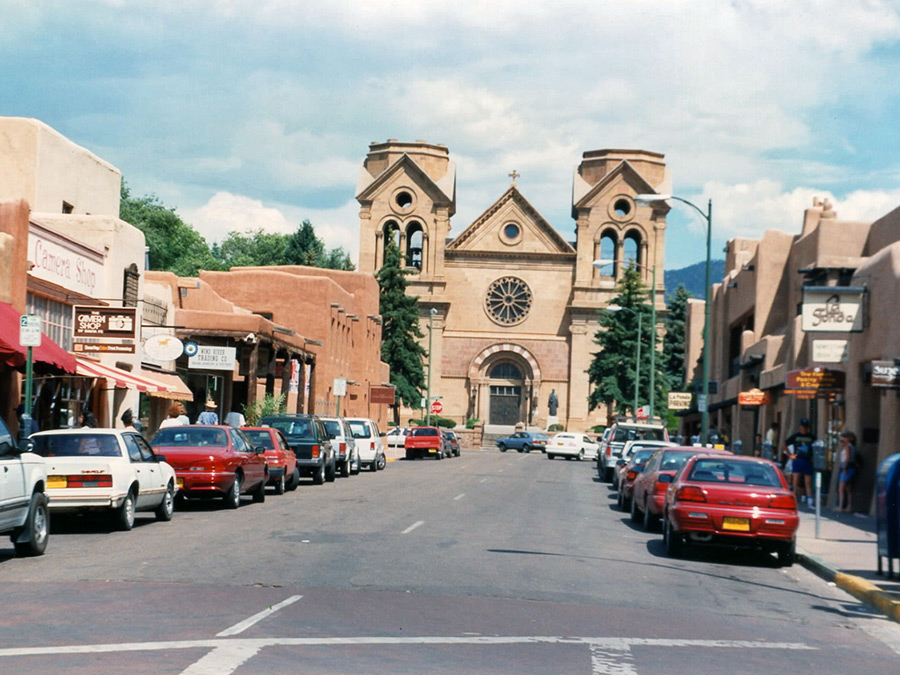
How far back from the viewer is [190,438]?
22.2 metres

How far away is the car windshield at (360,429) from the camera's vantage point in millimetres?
40503

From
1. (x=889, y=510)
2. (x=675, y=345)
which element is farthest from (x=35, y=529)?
(x=675, y=345)

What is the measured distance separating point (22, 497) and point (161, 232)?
7378cm

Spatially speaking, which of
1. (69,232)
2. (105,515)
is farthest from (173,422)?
(105,515)

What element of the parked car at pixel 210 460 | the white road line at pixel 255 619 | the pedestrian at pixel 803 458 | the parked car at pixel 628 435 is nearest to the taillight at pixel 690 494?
the white road line at pixel 255 619

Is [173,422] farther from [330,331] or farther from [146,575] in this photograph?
[330,331]

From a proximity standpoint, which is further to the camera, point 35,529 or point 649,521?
point 649,521

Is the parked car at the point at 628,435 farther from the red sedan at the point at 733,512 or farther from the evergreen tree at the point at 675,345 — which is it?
the evergreen tree at the point at 675,345

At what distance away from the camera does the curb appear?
40.4 feet

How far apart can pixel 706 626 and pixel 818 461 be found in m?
14.0

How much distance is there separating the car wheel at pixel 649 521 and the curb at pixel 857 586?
368 cm

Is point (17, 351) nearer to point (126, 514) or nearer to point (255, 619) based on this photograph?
point (126, 514)

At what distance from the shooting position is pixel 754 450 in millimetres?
42750

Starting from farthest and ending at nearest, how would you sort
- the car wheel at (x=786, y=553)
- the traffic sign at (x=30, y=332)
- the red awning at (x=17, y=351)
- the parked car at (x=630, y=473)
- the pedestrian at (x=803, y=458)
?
the pedestrian at (x=803, y=458) → the parked car at (x=630, y=473) → the red awning at (x=17, y=351) → the traffic sign at (x=30, y=332) → the car wheel at (x=786, y=553)
